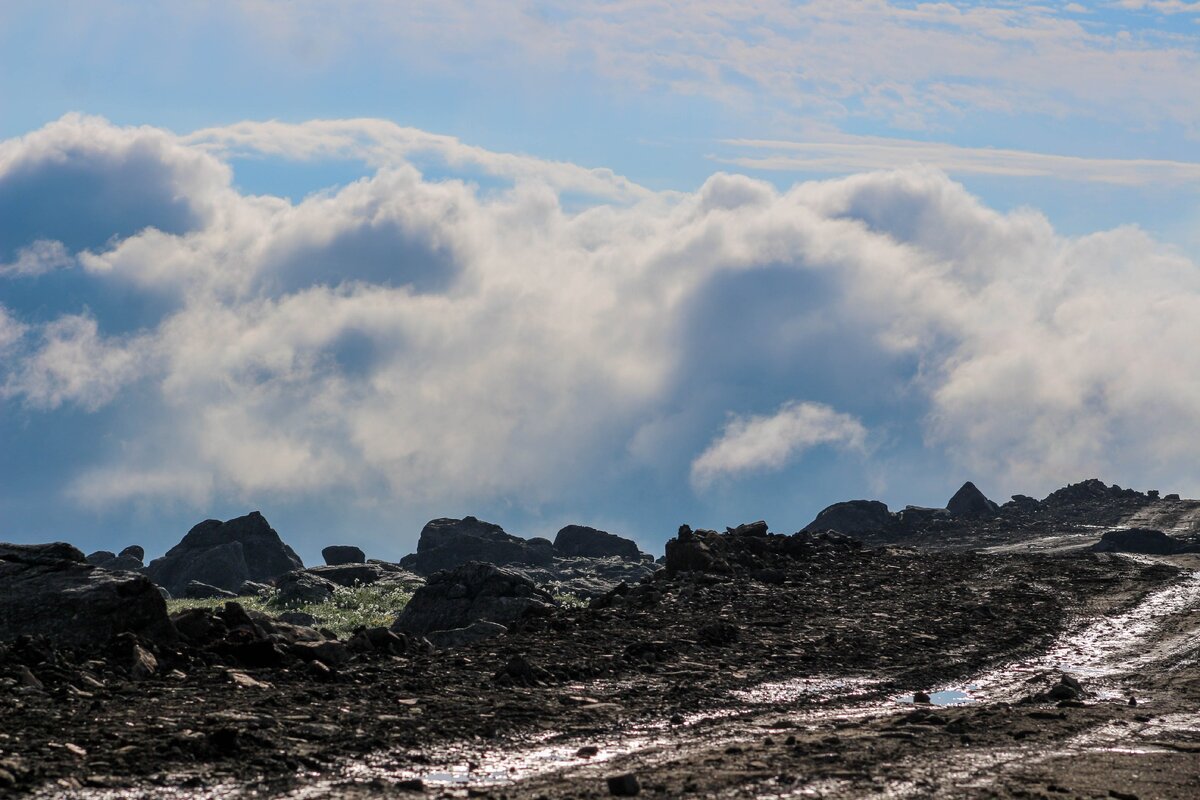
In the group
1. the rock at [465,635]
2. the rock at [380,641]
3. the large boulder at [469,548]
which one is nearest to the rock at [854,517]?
the large boulder at [469,548]

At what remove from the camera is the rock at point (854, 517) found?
75.9 m

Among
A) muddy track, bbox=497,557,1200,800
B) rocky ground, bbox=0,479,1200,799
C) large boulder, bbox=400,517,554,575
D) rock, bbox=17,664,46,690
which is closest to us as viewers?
muddy track, bbox=497,557,1200,800

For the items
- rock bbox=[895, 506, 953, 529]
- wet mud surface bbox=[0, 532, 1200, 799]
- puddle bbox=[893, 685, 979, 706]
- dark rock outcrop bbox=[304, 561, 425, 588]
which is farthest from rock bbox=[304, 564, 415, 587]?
puddle bbox=[893, 685, 979, 706]

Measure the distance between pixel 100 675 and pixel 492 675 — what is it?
213 inches

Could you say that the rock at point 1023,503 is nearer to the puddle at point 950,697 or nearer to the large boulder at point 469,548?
the large boulder at point 469,548

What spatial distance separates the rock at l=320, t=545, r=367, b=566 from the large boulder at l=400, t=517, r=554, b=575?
3.57 m

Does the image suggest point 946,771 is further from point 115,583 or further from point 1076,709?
point 115,583

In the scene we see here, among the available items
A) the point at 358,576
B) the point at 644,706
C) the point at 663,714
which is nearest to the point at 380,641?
the point at 644,706

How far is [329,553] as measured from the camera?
77812 mm

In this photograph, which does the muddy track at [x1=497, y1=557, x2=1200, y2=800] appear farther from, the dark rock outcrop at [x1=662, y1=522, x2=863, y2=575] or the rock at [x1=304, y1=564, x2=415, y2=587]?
the rock at [x1=304, y1=564, x2=415, y2=587]

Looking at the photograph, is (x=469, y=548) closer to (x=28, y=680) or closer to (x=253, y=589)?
(x=253, y=589)

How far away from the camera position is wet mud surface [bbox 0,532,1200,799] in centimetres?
1144

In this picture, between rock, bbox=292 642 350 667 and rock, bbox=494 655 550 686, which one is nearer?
rock, bbox=494 655 550 686

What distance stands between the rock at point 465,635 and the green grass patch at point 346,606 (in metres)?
9.40
